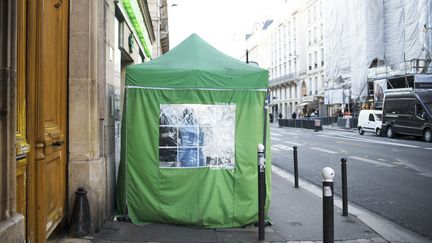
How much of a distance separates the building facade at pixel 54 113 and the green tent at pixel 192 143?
442 millimetres

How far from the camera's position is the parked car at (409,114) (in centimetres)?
2241

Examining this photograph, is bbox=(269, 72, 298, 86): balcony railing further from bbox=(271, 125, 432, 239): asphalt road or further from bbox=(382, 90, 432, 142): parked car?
bbox=(271, 125, 432, 239): asphalt road

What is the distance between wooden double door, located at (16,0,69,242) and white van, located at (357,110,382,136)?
25640mm

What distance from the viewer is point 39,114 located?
366 centimetres

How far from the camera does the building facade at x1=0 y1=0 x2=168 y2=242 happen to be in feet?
9.05

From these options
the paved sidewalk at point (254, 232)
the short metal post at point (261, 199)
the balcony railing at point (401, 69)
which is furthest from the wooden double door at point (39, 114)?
the balcony railing at point (401, 69)

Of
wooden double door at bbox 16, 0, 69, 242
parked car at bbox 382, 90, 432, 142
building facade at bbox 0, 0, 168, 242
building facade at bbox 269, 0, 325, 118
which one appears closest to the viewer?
building facade at bbox 0, 0, 168, 242

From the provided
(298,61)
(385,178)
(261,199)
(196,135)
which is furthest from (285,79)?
(261,199)

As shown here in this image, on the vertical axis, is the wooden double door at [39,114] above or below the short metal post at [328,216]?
above

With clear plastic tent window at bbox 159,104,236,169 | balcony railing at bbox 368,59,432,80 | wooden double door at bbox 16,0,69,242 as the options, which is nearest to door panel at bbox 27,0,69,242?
wooden double door at bbox 16,0,69,242

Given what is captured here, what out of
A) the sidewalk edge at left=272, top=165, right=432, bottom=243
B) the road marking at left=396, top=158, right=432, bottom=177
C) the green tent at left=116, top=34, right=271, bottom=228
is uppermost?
Result: the green tent at left=116, top=34, right=271, bottom=228

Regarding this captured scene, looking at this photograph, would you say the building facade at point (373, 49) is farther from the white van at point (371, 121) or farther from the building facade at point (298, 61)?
the building facade at point (298, 61)

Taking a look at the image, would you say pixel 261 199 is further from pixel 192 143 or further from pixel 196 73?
pixel 196 73

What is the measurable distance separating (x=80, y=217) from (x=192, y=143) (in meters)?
1.72
